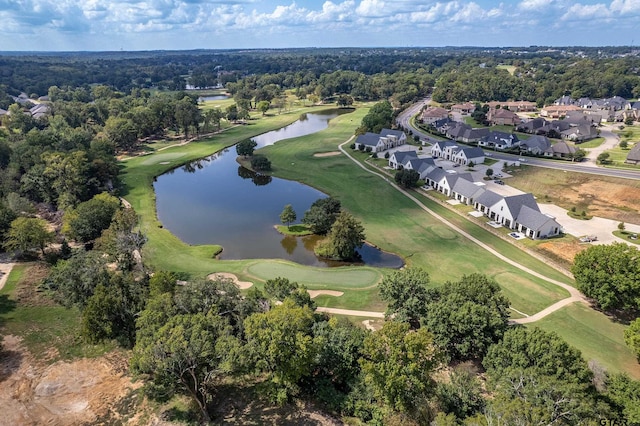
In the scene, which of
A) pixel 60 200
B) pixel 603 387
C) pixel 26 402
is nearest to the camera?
pixel 603 387

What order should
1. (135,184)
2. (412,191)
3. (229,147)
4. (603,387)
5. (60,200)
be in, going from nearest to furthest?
(603,387) < (60,200) < (412,191) < (135,184) < (229,147)

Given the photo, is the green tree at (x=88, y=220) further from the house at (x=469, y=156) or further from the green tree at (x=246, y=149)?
the house at (x=469, y=156)

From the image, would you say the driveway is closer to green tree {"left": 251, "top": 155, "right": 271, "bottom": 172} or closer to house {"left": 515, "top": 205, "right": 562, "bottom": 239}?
house {"left": 515, "top": 205, "right": 562, "bottom": 239}

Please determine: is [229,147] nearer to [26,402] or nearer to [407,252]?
[407,252]

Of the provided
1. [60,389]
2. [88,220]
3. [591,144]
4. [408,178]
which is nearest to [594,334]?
[408,178]

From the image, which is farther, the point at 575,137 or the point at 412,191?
the point at 575,137

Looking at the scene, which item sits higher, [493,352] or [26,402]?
[493,352]

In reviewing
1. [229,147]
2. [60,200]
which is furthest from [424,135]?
[60,200]

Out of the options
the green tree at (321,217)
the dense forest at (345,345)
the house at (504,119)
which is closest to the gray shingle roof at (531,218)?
the dense forest at (345,345)
